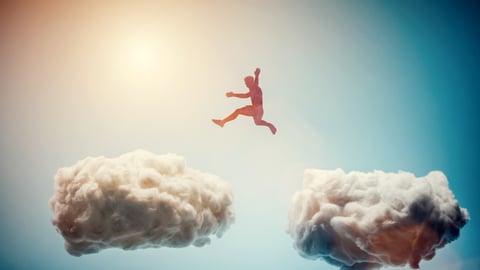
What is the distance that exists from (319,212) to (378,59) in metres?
1.90

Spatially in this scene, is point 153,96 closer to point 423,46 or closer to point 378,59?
point 378,59

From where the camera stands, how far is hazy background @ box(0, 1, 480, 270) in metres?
4.12

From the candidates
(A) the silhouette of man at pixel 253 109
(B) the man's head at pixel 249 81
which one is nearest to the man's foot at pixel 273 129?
(A) the silhouette of man at pixel 253 109

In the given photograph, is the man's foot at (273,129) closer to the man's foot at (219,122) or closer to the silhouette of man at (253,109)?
the silhouette of man at (253,109)

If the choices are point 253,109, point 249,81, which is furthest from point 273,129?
point 249,81

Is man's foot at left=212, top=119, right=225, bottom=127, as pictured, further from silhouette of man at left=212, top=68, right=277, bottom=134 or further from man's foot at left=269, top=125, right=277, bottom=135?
man's foot at left=269, top=125, right=277, bottom=135

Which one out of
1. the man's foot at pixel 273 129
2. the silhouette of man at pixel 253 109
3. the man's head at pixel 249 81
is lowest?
the man's foot at pixel 273 129

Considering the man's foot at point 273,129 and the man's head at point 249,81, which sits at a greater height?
the man's head at point 249,81

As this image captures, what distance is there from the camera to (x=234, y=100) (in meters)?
4.19

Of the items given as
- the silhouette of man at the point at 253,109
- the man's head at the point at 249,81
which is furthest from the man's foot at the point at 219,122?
the man's head at the point at 249,81

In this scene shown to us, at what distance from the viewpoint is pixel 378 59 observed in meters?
4.36

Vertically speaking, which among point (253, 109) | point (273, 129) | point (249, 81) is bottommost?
point (273, 129)

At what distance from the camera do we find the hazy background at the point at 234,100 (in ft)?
13.5

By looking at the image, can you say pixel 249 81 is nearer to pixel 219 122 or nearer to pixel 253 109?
pixel 253 109
